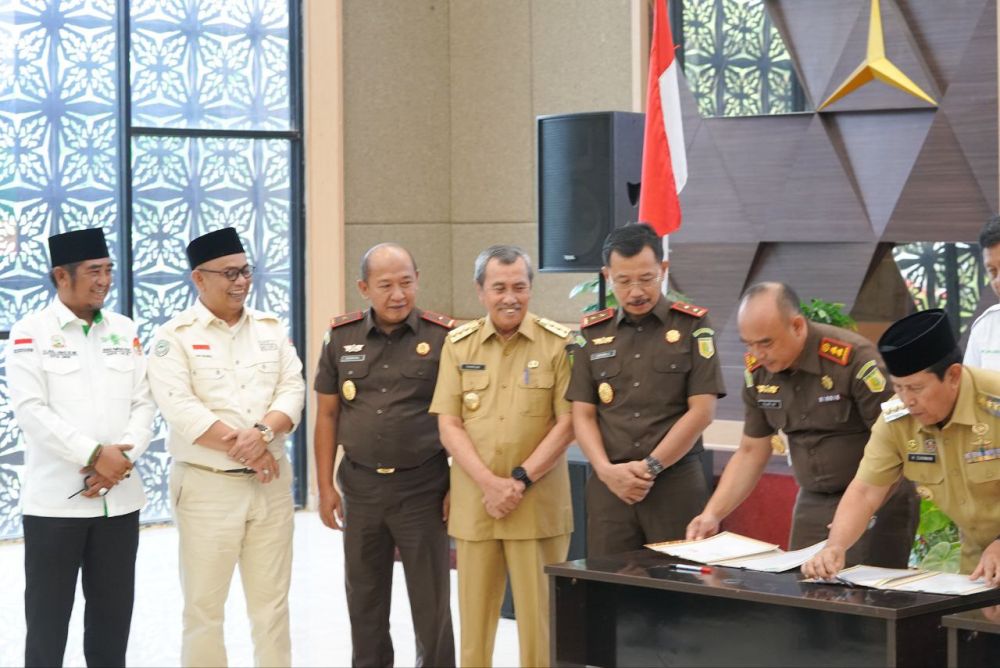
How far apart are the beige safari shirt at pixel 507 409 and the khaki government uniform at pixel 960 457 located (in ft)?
3.80

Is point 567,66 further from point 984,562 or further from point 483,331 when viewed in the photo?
point 984,562

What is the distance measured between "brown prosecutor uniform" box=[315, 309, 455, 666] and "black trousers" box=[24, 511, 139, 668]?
707 mm

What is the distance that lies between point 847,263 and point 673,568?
340 cm

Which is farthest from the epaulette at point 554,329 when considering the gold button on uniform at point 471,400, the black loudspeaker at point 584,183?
the black loudspeaker at point 584,183

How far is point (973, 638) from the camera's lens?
108 inches

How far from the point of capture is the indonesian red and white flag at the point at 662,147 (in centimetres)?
544

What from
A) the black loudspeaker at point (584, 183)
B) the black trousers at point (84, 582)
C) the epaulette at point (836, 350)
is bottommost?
the black trousers at point (84, 582)

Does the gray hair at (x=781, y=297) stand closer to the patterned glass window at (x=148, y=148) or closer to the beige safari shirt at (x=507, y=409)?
the beige safari shirt at (x=507, y=409)

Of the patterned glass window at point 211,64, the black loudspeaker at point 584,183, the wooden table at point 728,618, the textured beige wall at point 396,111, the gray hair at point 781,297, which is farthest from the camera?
the textured beige wall at point 396,111

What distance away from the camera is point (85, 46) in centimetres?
736

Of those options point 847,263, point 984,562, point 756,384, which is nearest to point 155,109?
point 847,263

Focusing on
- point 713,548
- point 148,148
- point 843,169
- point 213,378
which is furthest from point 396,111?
point 713,548

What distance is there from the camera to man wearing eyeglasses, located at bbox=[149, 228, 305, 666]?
4184 millimetres

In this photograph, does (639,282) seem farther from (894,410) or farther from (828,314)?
(828,314)
